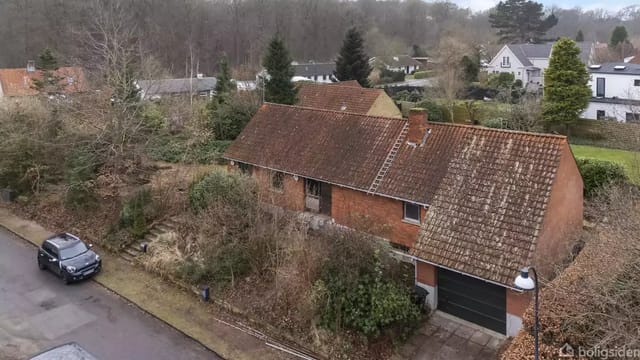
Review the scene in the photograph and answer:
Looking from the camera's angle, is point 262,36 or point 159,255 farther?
point 262,36

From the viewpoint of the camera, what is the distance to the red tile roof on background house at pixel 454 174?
1519 cm

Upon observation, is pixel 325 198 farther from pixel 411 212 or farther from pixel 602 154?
pixel 602 154

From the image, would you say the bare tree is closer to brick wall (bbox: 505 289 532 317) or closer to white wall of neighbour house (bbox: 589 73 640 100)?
white wall of neighbour house (bbox: 589 73 640 100)

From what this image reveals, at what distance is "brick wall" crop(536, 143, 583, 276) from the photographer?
49.9ft

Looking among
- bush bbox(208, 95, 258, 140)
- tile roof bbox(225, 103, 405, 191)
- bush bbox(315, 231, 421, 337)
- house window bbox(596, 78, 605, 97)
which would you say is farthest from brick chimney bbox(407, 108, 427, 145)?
house window bbox(596, 78, 605, 97)

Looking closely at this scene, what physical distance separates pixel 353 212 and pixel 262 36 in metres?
66.1

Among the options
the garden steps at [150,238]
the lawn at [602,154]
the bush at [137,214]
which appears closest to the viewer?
the garden steps at [150,238]

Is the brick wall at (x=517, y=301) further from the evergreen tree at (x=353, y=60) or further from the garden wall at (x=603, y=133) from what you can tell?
the evergreen tree at (x=353, y=60)

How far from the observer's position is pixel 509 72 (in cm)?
6328

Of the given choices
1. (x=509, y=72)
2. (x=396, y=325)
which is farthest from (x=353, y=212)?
(x=509, y=72)

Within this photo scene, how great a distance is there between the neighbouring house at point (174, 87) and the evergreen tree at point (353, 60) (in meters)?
12.4

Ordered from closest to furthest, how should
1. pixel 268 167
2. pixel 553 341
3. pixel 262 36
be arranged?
pixel 553 341 → pixel 268 167 → pixel 262 36

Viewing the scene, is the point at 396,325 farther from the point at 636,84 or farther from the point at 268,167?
the point at 636,84

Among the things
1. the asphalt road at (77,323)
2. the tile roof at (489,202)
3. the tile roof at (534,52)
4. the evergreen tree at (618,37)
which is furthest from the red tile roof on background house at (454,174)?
the evergreen tree at (618,37)
